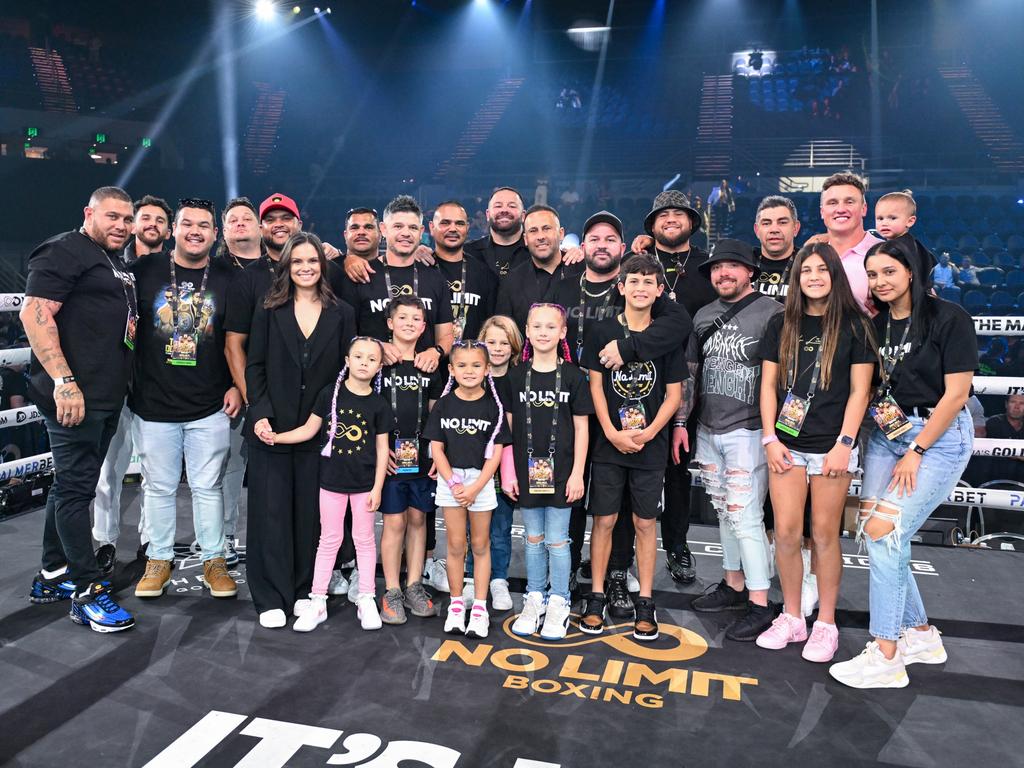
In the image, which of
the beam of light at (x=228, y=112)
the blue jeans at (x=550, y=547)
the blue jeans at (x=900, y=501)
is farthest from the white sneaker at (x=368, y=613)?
the beam of light at (x=228, y=112)

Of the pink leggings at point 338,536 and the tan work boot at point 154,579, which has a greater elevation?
the pink leggings at point 338,536

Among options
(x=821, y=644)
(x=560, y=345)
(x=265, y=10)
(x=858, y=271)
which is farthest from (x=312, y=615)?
(x=265, y=10)

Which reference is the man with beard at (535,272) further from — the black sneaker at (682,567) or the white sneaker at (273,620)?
the white sneaker at (273,620)

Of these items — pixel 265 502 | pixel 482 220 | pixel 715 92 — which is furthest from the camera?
pixel 715 92

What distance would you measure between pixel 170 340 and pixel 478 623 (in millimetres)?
1737

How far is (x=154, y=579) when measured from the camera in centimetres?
324

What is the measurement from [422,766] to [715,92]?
15.4m

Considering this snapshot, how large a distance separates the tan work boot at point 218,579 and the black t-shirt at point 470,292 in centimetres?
150

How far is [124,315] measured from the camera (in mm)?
3070

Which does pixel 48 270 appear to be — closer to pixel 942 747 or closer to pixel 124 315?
pixel 124 315

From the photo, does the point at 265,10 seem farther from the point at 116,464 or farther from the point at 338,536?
the point at 338,536

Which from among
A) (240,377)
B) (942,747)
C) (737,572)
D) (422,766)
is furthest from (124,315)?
(942,747)

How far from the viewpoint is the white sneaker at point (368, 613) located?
9.76 feet

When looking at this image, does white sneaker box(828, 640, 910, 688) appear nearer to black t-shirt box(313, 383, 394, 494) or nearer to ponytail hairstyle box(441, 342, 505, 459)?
ponytail hairstyle box(441, 342, 505, 459)
